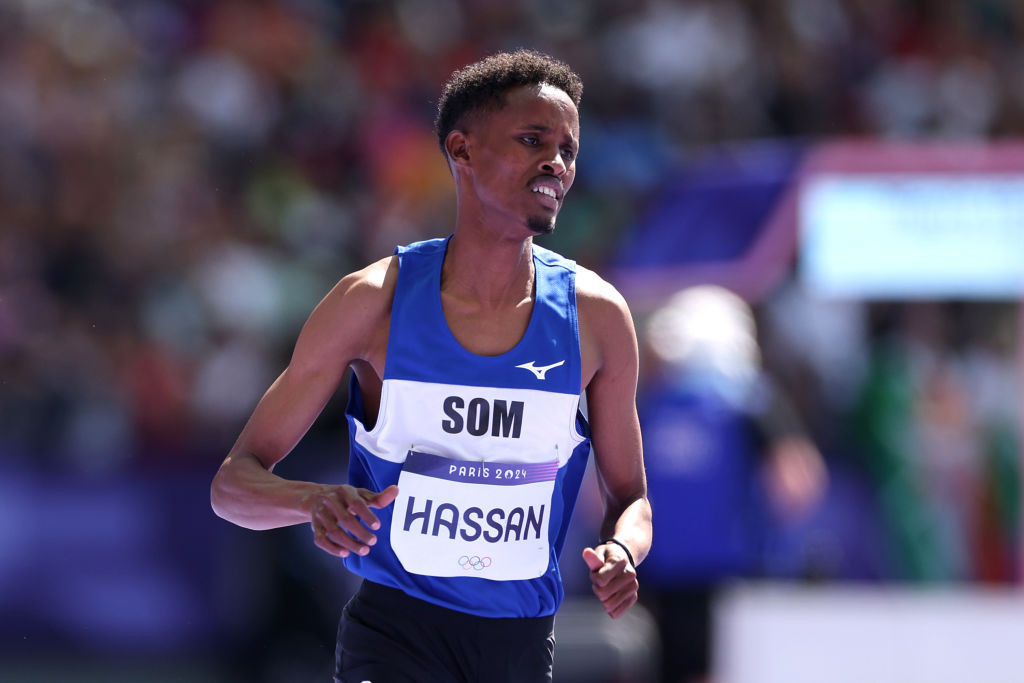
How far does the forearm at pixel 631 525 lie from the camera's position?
3.43m

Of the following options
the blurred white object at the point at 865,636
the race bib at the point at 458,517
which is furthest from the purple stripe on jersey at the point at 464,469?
the blurred white object at the point at 865,636

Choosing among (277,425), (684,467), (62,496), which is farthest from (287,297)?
(277,425)

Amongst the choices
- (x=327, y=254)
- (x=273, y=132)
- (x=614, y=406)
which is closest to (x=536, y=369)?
(x=614, y=406)

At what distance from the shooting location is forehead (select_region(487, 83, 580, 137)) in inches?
134

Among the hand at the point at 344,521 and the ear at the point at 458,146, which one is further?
the ear at the point at 458,146

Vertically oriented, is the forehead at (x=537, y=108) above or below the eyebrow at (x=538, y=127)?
above

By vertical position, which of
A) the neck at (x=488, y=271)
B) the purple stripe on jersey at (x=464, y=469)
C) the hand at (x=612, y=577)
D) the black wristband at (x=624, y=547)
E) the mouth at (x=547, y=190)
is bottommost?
the hand at (x=612, y=577)

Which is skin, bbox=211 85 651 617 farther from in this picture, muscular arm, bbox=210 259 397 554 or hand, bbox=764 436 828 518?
hand, bbox=764 436 828 518

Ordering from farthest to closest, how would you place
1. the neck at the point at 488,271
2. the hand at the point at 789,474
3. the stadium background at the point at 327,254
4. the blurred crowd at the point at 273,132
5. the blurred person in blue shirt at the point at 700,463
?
the blurred crowd at the point at 273,132
the stadium background at the point at 327,254
the blurred person in blue shirt at the point at 700,463
the hand at the point at 789,474
the neck at the point at 488,271

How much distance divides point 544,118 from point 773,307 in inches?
284

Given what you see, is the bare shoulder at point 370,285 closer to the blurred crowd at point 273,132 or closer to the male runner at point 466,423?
the male runner at point 466,423

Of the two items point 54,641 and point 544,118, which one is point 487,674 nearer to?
point 544,118

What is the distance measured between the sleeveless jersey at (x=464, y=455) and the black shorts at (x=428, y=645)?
32 mm

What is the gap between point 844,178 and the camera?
8852mm
